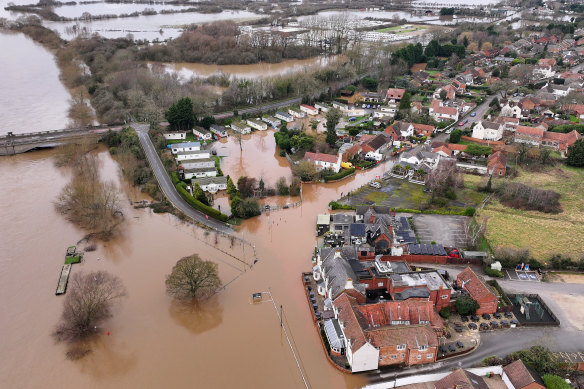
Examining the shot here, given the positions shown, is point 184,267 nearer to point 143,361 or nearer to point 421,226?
point 143,361

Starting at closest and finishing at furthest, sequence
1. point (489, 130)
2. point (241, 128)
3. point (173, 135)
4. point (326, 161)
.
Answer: point (326, 161) < point (489, 130) < point (173, 135) < point (241, 128)

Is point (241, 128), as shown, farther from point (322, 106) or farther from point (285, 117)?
point (322, 106)

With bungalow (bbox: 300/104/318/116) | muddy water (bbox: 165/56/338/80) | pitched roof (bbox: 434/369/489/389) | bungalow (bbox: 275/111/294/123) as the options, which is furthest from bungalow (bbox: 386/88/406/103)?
pitched roof (bbox: 434/369/489/389)

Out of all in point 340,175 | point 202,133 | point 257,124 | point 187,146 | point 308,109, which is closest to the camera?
point 340,175

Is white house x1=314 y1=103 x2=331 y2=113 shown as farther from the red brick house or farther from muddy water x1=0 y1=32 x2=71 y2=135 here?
the red brick house

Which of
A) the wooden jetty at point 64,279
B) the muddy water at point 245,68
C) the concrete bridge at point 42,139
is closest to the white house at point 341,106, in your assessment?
the muddy water at point 245,68

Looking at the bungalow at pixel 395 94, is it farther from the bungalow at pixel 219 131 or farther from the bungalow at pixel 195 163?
the bungalow at pixel 195 163

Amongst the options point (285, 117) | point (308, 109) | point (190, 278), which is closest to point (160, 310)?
point (190, 278)
